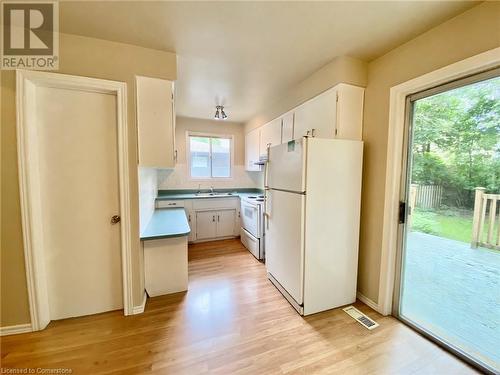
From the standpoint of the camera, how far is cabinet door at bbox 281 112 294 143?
291cm

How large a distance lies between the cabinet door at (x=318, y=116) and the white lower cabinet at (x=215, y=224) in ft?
7.41

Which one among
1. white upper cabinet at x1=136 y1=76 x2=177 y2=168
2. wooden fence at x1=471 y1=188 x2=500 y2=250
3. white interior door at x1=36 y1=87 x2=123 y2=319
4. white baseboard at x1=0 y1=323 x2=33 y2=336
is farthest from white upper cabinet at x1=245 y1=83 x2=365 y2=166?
white baseboard at x1=0 y1=323 x2=33 y2=336

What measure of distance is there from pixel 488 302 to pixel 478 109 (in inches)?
55.7

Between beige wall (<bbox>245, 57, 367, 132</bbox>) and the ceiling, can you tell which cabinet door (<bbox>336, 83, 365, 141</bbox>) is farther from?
the ceiling

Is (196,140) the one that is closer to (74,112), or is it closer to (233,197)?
(233,197)

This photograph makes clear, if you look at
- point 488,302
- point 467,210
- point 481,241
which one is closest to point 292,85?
point 467,210

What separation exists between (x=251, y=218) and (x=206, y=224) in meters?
1.06

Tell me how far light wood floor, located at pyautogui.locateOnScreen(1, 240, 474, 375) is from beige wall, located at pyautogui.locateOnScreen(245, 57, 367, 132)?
2.38 meters

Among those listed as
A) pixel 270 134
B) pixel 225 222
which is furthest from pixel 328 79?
pixel 225 222

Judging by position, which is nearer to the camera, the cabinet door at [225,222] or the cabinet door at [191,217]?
the cabinet door at [191,217]

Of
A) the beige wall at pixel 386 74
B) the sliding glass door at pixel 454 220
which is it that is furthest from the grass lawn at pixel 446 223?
the beige wall at pixel 386 74

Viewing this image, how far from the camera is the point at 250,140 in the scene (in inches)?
179

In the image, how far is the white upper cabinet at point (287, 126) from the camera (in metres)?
2.90

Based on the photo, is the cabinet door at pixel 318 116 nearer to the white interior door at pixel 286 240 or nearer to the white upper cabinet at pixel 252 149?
the white interior door at pixel 286 240
